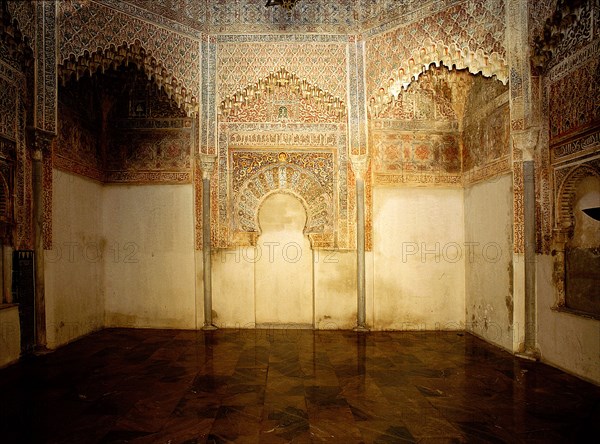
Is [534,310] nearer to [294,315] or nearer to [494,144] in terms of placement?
[494,144]

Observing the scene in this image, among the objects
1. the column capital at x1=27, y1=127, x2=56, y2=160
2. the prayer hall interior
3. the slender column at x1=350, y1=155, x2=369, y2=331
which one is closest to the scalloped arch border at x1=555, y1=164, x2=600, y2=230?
the prayer hall interior

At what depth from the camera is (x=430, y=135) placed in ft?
24.5

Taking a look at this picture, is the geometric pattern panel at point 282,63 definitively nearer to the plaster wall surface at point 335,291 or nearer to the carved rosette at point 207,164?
the carved rosette at point 207,164

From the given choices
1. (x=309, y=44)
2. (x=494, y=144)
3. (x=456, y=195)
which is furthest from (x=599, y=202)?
(x=309, y=44)

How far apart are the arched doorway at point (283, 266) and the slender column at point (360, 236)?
854mm

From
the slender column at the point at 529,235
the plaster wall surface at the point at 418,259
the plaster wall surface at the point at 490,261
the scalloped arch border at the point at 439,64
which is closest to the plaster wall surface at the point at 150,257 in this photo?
the plaster wall surface at the point at 418,259

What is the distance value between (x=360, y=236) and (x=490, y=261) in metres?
2.04

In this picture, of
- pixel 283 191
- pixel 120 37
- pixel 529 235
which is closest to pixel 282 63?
pixel 283 191

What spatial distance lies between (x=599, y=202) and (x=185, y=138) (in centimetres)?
614

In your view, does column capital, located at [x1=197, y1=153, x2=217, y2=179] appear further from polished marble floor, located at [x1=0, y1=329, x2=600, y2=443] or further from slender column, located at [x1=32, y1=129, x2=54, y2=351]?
polished marble floor, located at [x1=0, y1=329, x2=600, y2=443]

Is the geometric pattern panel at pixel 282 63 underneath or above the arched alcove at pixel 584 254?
above

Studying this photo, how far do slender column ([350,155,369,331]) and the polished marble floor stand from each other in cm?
105

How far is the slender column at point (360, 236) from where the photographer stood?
7105mm

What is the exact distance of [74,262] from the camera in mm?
6434
